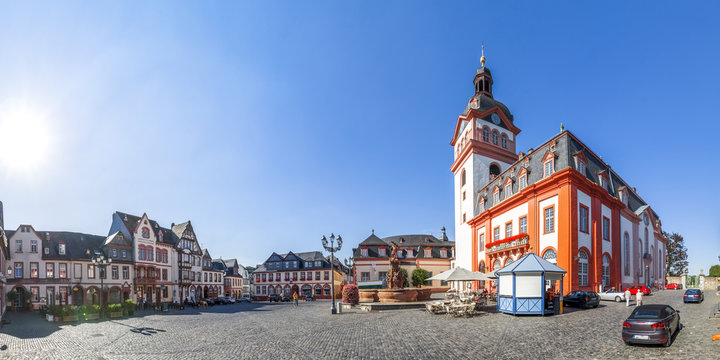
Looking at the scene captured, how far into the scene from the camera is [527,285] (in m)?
22.9

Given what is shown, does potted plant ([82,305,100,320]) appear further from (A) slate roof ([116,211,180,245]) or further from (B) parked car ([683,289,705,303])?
(B) parked car ([683,289,705,303])

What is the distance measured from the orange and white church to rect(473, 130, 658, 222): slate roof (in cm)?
9

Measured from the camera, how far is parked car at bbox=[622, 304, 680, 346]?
527 inches

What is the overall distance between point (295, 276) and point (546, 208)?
5559cm

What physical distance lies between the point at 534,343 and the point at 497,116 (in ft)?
125

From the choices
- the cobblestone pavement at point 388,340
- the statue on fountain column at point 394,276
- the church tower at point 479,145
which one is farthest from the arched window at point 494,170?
the cobblestone pavement at point 388,340

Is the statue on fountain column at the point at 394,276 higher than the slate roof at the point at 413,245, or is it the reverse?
the statue on fountain column at the point at 394,276

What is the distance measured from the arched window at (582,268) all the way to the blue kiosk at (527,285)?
898cm

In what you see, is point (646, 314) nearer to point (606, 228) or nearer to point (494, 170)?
point (606, 228)

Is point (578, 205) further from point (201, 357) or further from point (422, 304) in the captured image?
point (201, 357)

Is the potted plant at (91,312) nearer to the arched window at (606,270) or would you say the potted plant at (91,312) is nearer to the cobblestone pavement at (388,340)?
the cobblestone pavement at (388,340)

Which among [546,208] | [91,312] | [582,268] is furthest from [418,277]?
[91,312]

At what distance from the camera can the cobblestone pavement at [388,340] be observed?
44.8 ft

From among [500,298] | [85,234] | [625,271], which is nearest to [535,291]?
[500,298]
